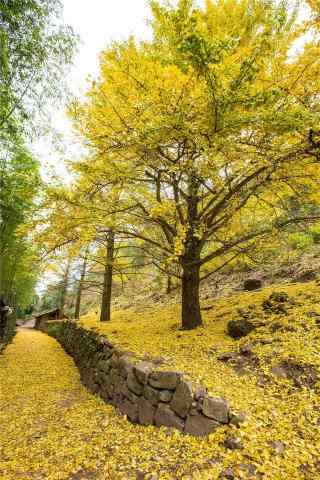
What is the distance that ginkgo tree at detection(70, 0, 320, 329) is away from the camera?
3105 millimetres

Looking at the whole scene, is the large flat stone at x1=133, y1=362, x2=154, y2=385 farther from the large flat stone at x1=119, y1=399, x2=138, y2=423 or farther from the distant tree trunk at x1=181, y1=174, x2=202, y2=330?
the distant tree trunk at x1=181, y1=174, x2=202, y2=330

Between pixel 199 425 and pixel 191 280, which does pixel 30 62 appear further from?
pixel 199 425

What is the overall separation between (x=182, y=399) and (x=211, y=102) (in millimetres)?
3770

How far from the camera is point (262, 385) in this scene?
10.5 feet

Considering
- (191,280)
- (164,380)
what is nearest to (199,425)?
(164,380)

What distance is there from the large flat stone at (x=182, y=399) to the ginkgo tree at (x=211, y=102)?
1.73 metres

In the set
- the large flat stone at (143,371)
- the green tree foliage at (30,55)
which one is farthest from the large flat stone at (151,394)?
the green tree foliage at (30,55)

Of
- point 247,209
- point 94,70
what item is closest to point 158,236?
point 247,209

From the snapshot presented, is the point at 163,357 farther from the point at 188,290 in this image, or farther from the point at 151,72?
the point at 151,72

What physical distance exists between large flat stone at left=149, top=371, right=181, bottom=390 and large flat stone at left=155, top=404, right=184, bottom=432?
226 millimetres

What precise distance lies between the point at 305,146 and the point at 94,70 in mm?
3786

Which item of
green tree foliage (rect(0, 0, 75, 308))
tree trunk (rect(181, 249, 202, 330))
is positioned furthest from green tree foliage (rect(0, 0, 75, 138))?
tree trunk (rect(181, 249, 202, 330))

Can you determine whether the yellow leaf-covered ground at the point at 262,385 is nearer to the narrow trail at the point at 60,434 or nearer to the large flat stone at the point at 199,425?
the large flat stone at the point at 199,425

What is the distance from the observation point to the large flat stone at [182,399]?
2.96m
